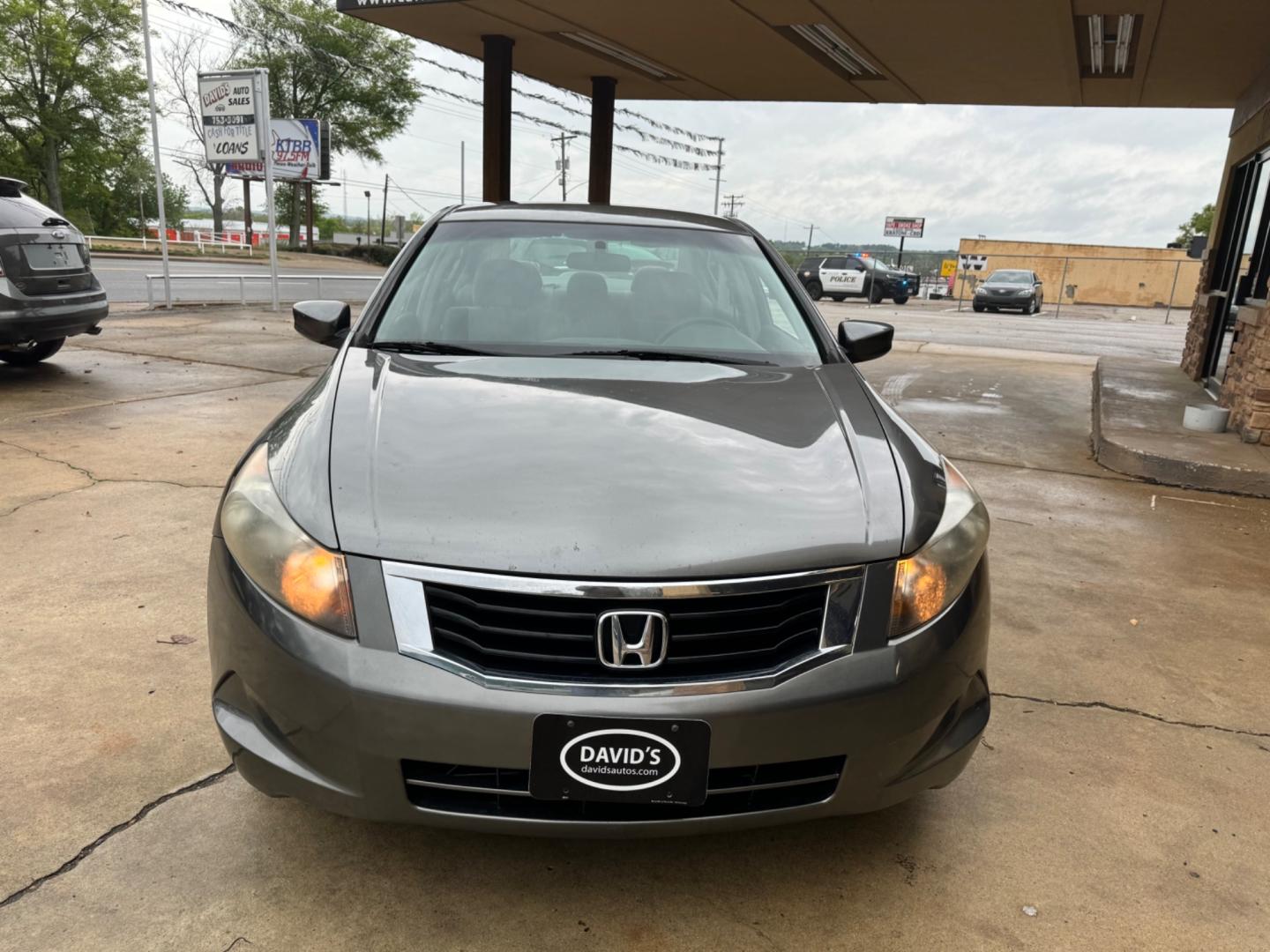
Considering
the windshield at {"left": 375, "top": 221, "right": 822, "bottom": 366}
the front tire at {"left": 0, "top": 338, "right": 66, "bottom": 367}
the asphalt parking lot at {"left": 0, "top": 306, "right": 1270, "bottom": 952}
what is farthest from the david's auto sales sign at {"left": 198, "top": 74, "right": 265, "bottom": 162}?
the windshield at {"left": 375, "top": 221, "right": 822, "bottom": 366}

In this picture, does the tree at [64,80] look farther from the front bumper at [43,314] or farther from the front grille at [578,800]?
the front grille at [578,800]

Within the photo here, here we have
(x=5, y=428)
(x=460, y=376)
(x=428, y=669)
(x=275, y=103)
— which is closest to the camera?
(x=428, y=669)

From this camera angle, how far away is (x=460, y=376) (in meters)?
2.35

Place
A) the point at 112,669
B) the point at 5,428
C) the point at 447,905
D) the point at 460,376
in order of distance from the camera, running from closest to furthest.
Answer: the point at 447,905, the point at 460,376, the point at 112,669, the point at 5,428

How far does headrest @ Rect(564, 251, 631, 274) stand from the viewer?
301 centimetres

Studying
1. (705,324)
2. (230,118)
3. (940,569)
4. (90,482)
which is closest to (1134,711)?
(940,569)

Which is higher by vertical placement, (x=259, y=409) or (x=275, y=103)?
(x=275, y=103)

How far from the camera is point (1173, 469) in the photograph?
5.45m

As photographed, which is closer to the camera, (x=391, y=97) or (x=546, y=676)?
(x=546, y=676)

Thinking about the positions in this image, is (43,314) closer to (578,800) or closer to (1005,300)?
(578,800)

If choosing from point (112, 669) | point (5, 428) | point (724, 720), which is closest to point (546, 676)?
point (724, 720)

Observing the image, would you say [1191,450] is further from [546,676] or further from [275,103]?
[275,103]

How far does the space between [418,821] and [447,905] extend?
1.05 feet

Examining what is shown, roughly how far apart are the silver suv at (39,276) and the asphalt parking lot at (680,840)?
3.04m
